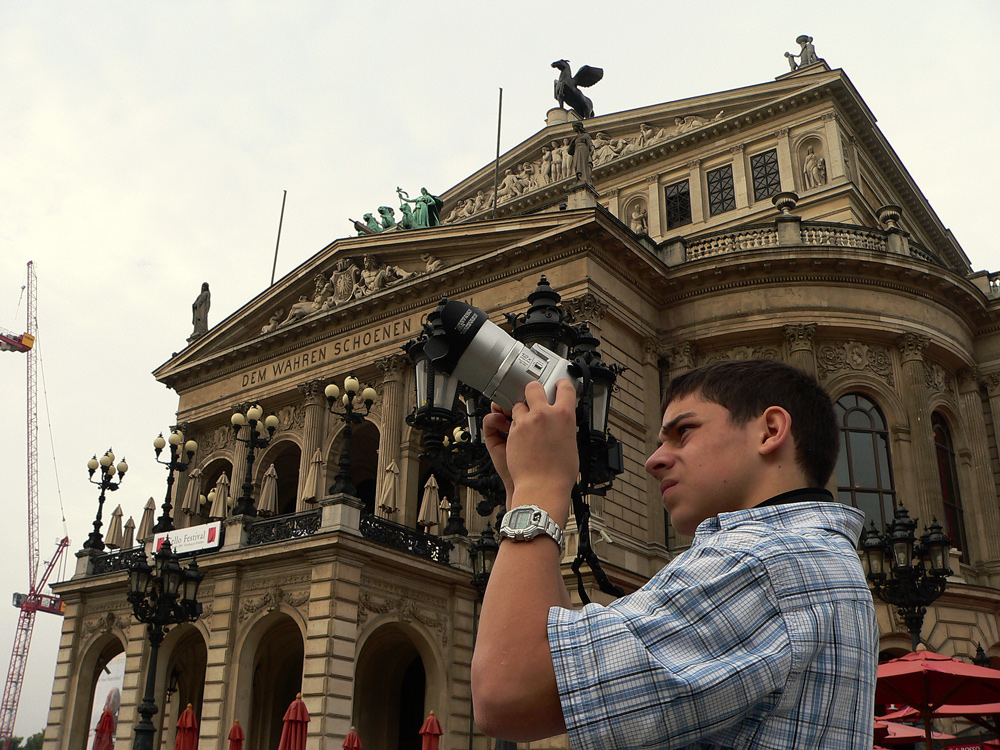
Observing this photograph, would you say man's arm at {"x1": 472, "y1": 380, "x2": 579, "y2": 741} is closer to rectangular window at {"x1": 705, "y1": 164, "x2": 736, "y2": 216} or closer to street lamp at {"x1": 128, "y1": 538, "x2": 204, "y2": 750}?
street lamp at {"x1": 128, "y1": 538, "x2": 204, "y2": 750}

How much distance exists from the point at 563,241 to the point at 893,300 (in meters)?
10.0

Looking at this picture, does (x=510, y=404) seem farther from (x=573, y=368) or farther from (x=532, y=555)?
(x=532, y=555)

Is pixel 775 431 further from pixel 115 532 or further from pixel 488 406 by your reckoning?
pixel 115 532

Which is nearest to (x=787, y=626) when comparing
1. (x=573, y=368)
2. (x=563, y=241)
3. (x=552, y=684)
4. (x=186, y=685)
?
(x=552, y=684)

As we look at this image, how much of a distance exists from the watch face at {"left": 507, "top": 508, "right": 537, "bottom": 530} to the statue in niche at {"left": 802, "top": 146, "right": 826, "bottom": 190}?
34688 millimetres

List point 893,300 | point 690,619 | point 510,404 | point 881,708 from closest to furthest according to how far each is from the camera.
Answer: point 690,619
point 510,404
point 881,708
point 893,300

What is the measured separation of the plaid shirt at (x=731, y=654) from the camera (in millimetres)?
1532

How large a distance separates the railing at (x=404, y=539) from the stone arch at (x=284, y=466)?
28.5 feet

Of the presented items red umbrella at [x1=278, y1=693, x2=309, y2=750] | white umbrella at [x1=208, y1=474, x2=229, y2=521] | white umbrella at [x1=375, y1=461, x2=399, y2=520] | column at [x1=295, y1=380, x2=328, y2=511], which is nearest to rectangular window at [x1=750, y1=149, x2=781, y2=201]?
white umbrella at [x1=375, y1=461, x2=399, y2=520]

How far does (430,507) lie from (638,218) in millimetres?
17824

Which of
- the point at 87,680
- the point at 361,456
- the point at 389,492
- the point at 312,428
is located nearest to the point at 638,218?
the point at 361,456

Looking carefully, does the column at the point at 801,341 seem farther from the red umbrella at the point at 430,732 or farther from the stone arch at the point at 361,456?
the red umbrella at the point at 430,732

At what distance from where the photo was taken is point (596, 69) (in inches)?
1395

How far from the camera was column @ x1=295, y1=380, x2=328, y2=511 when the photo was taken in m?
30.2
